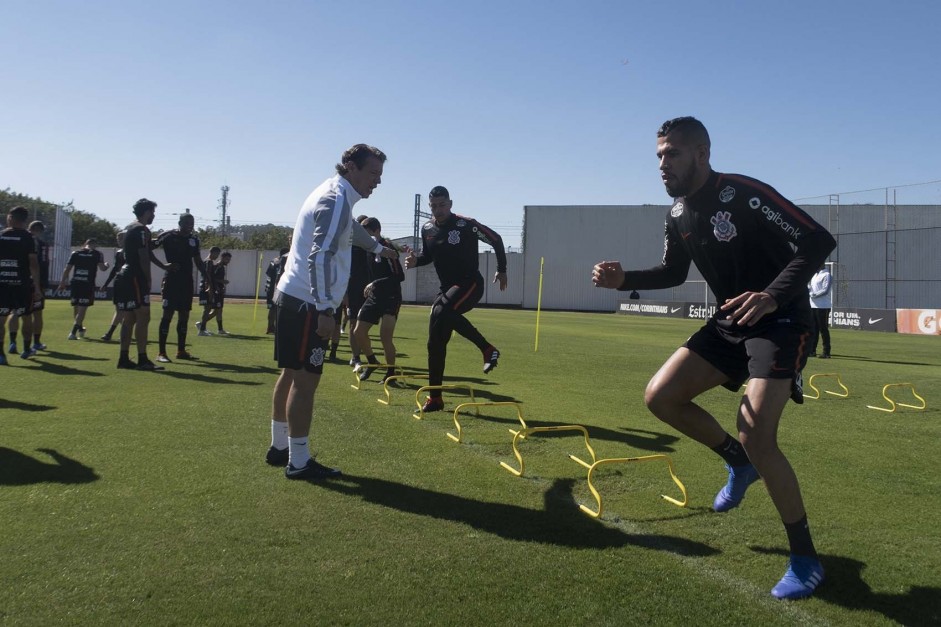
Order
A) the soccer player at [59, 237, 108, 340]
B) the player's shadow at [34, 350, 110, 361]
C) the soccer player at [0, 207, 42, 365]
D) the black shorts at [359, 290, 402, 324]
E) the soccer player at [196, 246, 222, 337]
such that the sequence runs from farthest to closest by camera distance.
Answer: the soccer player at [196, 246, 222, 337]
the soccer player at [59, 237, 108, 340]
the player's shadow at [34, 350, 110, 361]
the soccer player at [0, 207, 42, 365]
the black shorts at [359, 290, 402, 324]

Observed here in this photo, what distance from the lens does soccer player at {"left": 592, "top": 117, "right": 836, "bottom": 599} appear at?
3139 millimetres

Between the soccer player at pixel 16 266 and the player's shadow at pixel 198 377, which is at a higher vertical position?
the soccer player at pixel 16 266

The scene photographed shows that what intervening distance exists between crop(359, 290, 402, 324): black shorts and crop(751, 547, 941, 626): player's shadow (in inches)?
282

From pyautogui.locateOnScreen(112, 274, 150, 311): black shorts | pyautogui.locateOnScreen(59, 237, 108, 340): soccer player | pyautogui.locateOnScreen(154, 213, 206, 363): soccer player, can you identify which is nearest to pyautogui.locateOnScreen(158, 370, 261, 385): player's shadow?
pyautogui.locateOnScreen(112, 274, 150, 311): black shorts

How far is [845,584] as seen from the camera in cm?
311

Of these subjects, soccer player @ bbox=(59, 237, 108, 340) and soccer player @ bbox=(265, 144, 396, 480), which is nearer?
soccer player @ bbox=(265, 144, 396, 480)

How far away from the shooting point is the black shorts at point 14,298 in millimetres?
10148

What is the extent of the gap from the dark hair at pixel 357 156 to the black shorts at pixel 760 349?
257 centimetres

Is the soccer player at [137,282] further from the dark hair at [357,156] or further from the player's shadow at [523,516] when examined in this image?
the player's shadow at [523,516]

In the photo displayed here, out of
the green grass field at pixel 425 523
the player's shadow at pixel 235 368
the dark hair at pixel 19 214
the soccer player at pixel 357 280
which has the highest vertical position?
the dark hair at pixel 19 214

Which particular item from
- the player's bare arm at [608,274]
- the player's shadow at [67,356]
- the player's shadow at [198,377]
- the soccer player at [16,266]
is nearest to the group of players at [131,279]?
the soccer player at [16,266]

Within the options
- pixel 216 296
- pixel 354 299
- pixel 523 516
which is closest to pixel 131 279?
pixel 354 299

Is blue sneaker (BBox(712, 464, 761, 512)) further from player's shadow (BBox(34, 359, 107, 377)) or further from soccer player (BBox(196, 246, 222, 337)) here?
soccer player (BBox(196, 246, 222, 337))

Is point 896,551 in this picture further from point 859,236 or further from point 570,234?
point 570,234
